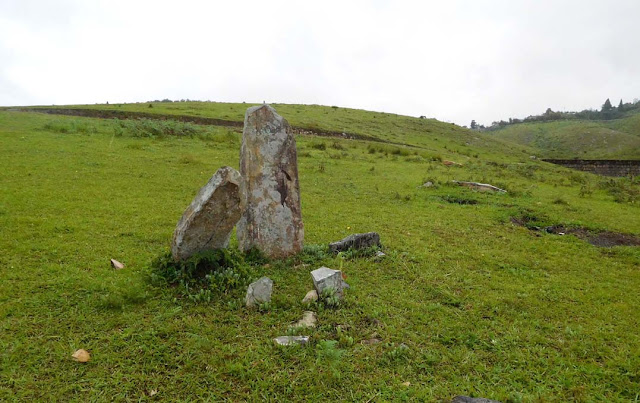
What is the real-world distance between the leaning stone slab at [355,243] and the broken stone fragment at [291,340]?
2.89m

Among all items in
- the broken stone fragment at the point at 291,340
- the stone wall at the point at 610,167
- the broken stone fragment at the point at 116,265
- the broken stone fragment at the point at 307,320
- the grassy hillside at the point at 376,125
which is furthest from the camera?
the grassy hillside at the point at 376,125

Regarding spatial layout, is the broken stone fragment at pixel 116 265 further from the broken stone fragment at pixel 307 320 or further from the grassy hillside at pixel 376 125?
the grassy hillside at pixel 376 125

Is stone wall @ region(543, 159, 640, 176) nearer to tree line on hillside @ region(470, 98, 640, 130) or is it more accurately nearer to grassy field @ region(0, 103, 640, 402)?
grassy field @ region(0, 103, 640, 402)

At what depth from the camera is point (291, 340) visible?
4.77m

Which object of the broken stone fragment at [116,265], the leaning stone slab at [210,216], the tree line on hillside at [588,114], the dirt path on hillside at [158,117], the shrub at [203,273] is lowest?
the broken stone fragment at [116,265]

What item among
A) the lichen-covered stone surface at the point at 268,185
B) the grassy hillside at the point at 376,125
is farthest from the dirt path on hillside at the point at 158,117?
the lichen-covered stone surface at the point at 268,185

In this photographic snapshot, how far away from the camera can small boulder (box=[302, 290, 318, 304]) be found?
5629 millimetres

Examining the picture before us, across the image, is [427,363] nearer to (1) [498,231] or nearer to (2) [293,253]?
(2) [293,253]

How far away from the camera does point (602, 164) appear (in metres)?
36.4

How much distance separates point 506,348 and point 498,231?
5.89m

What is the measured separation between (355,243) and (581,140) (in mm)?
76586

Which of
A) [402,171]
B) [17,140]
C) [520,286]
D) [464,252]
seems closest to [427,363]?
[520,286]

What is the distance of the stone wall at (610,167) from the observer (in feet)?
112

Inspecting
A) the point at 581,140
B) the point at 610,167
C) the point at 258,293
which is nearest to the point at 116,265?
the point at 258,293
